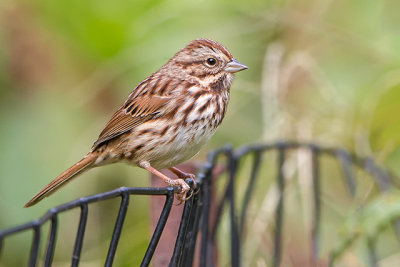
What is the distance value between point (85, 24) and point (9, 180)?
2.63 ft

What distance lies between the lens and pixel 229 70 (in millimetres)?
2475

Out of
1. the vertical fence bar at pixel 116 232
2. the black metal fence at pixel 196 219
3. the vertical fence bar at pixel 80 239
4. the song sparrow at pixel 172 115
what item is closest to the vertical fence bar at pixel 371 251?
the black metal fence at pixel 196 219

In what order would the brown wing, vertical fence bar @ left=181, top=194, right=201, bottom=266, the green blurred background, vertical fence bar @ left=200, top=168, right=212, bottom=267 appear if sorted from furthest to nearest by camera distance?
the green blurred background < the brown wing < vertical fence bar @ left=200, top=168, right=212, bottom=267 < vertical fence bar @ left=181, top=194, right=201, bottom=266

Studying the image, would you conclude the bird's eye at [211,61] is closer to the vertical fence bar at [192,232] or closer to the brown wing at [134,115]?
the brown wing at [134,115]

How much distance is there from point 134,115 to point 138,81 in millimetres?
1032

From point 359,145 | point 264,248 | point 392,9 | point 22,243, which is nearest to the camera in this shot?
point 264,248

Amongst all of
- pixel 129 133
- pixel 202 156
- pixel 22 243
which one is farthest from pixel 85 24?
pixel 129 133

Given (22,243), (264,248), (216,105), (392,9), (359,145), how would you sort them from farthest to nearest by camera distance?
(392,9) < (359,145) < (22,243) < (264,248) < (216,105)

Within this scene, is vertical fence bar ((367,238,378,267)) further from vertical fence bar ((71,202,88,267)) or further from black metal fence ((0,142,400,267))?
vertical fence bar ((71,202,88,267))

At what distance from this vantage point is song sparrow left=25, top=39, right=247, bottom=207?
2.29m

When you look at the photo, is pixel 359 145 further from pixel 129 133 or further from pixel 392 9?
pixel 129 133

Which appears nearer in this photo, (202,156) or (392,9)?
(202,156)

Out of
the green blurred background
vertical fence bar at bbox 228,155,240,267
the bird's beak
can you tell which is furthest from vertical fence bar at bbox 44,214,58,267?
the green blurred background

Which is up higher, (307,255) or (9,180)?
(9,180)
